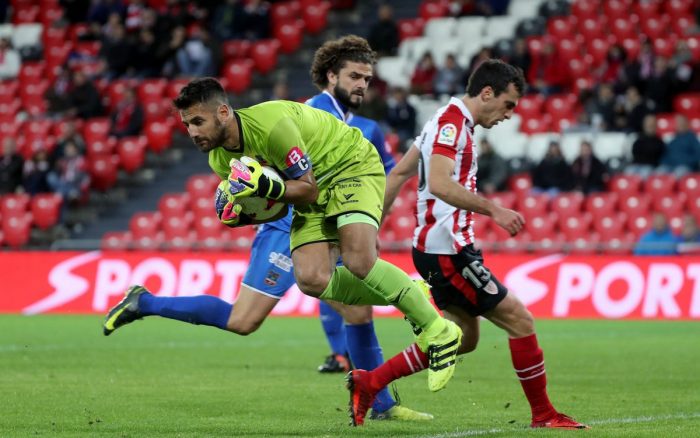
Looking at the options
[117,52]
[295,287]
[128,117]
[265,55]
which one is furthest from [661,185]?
[117,52]

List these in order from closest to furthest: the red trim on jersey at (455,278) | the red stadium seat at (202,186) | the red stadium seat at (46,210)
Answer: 1. the red trim on jersey at (455,278)
2. the red stadium seat at (202,186)
3. the red stadium seat at (46,210)

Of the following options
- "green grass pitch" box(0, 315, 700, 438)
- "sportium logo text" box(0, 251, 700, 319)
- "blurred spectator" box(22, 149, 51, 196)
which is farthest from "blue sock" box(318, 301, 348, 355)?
"blurred spectator" box(22, 149, 51, 196)

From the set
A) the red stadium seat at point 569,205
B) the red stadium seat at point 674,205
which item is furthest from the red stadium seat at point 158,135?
the red stadium seat at point 674,205

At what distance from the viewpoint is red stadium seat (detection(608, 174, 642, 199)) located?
2034cm

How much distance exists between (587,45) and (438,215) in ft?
53.6

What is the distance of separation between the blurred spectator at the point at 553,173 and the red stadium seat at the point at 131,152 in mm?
8447

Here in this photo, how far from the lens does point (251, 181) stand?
23.3 ft

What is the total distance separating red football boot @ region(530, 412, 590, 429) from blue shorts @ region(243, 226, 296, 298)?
187 cm

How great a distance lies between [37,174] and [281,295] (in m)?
17.3

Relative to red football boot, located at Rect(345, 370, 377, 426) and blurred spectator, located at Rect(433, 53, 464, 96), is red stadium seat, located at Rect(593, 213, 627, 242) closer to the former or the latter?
blurred spectator, located at Rect(433, 53, 464, 96)

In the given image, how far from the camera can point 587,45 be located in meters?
23.5

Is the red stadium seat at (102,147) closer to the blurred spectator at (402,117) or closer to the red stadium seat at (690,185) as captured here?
the blurred spectator at (402,117)

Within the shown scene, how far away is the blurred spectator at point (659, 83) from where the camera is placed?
69.8 feet

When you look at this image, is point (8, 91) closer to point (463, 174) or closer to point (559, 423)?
point (463, 174)
